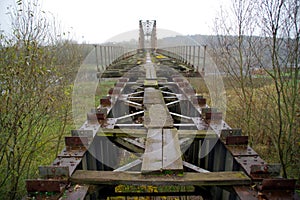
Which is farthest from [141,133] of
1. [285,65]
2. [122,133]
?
[285,65]

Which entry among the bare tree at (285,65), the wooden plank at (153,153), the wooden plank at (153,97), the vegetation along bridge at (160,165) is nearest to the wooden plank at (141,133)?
the vegetation along bridge at (160,165)

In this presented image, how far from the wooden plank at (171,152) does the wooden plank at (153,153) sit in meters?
0.06

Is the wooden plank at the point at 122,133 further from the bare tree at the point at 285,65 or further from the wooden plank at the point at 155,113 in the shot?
the bare tree at the point at 285,65

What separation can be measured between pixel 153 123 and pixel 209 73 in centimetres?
871

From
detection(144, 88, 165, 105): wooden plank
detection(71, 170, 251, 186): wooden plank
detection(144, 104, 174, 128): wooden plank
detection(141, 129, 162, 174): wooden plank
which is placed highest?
detection(144, 88, 165, 105): wooden plank

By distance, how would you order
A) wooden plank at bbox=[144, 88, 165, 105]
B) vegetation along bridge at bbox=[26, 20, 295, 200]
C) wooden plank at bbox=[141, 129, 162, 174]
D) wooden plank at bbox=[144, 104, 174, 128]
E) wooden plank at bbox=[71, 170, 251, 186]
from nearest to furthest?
1. vegetation along bridge at bbox=[26, 20, 295, 200]
2. wooden plank at bbox=[71, 170, 251, 186]
3. wooden plank at bbox=[141, 129, 162, 174]
4. wooden plank at bbox=[144, 104, 174, 128]
5. wooden plank at bbox=[144, 88, 165, 105]

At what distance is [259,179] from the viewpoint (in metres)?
2.28

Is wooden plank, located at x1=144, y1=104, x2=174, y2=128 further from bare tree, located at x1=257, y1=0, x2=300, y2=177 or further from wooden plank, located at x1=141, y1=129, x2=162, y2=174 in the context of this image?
bare tree, located at x1=257, y1=0, x2=300, y2=177

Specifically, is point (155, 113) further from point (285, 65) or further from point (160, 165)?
point (285, 65)

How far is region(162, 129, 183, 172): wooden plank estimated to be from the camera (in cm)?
250

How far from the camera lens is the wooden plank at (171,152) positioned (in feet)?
8.19

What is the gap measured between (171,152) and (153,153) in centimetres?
22

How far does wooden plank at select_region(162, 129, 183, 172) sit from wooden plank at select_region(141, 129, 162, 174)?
64 mm

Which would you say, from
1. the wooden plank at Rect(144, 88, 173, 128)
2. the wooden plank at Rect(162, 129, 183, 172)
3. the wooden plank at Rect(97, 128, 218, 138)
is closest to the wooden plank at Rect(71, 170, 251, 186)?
the wooden plank at Rect(162, 129, 183, 172)
